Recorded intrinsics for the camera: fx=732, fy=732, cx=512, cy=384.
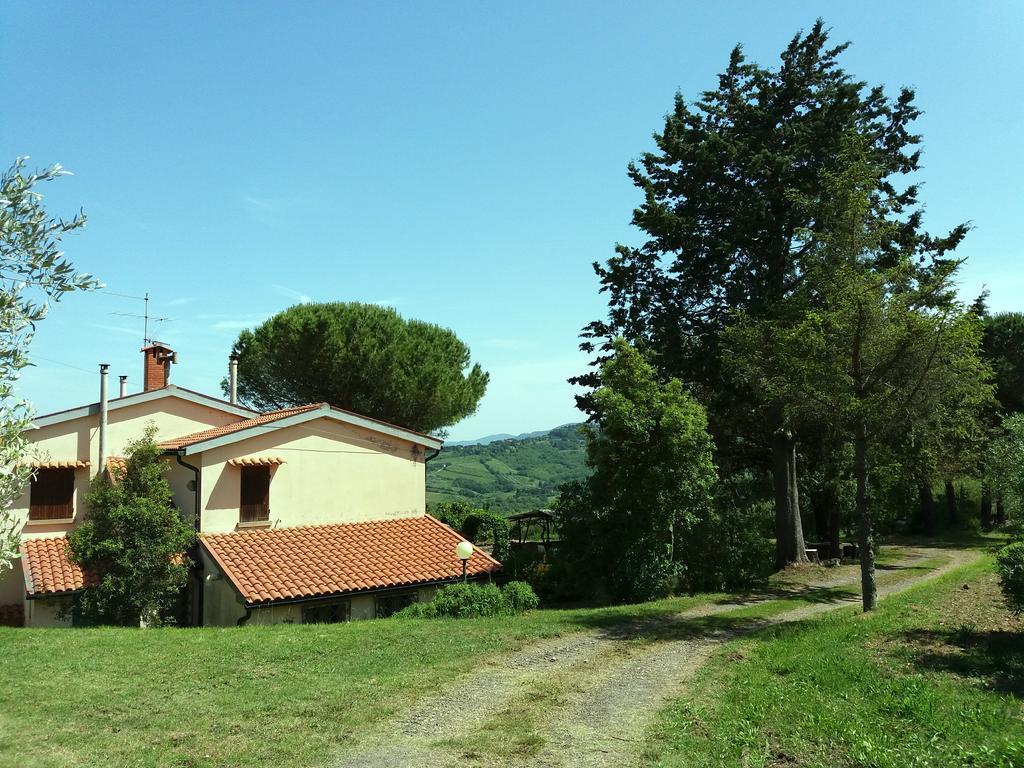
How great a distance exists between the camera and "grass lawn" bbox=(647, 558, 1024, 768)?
776cm

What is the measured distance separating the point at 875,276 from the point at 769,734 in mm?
11340

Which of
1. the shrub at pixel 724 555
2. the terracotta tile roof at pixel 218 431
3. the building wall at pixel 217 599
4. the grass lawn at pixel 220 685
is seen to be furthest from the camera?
the shrub at pixel 724 555

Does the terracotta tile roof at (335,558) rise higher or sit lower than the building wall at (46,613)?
higher

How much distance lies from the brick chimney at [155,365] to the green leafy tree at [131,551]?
763 centimetres

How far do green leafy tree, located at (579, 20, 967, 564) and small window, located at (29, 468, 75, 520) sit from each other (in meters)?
16.7

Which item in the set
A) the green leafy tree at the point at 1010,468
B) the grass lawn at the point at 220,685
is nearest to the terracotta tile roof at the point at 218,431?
the grass lawn at the point at 220,685

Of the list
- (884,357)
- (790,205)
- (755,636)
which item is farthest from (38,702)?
(790,205)

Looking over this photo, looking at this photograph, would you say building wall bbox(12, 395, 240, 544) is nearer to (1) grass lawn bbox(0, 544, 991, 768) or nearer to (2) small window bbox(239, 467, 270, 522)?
(2) small window bbox(239, 467, 270, 522)

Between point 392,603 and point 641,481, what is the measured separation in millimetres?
7743

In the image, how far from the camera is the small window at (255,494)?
69.7 feet

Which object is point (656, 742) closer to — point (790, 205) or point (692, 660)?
point (692, 660)

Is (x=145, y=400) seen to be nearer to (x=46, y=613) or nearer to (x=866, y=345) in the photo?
(x=46, y=613)

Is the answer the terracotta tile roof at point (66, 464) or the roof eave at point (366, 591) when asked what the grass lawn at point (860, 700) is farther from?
the terracotta tile roof at point (66, 464)

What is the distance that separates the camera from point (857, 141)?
63.7ft
